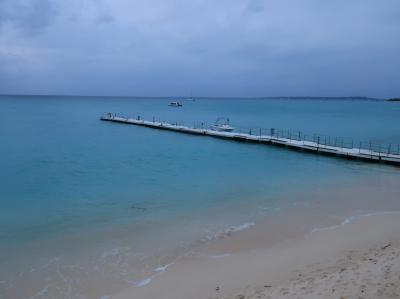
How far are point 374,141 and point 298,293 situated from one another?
3522 cm

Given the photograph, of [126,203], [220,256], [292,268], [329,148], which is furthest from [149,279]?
[329,148]

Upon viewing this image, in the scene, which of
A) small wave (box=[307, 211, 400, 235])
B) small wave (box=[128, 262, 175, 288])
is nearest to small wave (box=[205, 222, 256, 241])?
small wave (box=[307, 211, 400, 235])

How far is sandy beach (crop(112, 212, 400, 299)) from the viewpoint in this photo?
21.0ft

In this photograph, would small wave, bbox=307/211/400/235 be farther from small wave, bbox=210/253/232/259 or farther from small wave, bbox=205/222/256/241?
small wave, bbox=210/253/232/259

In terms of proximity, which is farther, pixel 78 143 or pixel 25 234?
pixel 78 143

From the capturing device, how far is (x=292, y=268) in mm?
8008

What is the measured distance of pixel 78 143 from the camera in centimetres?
3475

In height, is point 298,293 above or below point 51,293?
above

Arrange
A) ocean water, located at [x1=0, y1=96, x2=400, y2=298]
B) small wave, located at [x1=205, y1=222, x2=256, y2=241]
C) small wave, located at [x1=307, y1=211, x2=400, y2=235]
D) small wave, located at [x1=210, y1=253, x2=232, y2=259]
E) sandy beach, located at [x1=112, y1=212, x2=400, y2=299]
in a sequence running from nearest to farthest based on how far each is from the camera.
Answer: sandy beach, located at [x1=112, y1=212, x2=400, y2=299]
ocean water, located at [x1=0, y1=96, x2=400, y2=298]
small wave, located at [x1=210, y1=253, x2=232, y2=259]
small wave, located at [x1=205, y1=222, x2=256, y2=241]
small wave, located at [x1=307, y1=211, x2=400, y2=235]

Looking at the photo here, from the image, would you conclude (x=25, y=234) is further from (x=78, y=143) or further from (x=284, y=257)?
(x=78, y=143)

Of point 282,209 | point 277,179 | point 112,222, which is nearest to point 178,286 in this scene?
point 112,222

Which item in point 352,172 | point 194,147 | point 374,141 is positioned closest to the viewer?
point 352,172

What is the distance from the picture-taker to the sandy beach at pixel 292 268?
639 cm

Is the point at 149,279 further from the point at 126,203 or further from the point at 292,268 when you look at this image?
the point at 126,203
